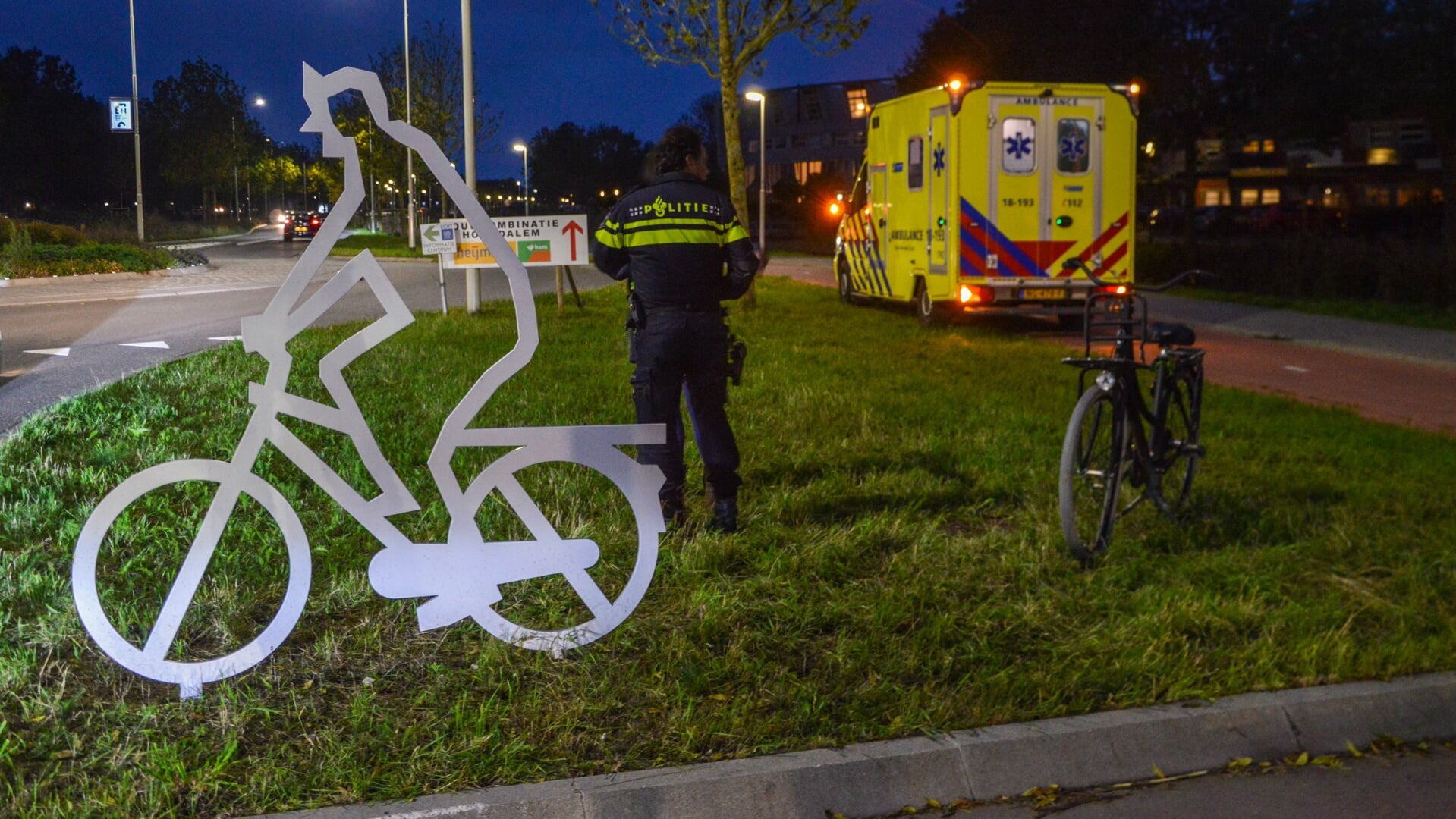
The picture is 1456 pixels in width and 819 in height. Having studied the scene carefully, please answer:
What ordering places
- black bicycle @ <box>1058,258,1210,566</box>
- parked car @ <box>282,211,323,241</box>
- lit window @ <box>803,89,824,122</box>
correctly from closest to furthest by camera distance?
black bicycle @ <box>1058,258,1210,566</box> < parked car @ <box>282,211,323,241</box> < lit window @ <box>803,89,824,122</box>

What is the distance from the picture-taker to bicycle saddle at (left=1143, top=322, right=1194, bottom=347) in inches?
237

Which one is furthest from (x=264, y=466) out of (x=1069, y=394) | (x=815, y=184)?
(x=815, y=184)

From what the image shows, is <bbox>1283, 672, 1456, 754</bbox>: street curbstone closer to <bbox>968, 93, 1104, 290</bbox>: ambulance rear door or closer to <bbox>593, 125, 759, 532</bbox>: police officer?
<bbox>593, 125, 759, 532</bbox>: police officer

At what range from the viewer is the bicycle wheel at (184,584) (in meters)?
4.10

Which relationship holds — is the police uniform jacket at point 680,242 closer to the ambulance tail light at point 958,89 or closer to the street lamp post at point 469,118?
the street lamp post at point 469,118

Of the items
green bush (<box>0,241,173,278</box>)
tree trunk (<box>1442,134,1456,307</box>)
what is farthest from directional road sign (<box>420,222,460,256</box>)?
tree trunk (<box>1442,134,1456,307</box>)

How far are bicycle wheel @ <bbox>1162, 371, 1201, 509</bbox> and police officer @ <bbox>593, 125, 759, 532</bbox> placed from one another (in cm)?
200

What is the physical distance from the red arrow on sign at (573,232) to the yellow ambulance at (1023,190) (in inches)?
164

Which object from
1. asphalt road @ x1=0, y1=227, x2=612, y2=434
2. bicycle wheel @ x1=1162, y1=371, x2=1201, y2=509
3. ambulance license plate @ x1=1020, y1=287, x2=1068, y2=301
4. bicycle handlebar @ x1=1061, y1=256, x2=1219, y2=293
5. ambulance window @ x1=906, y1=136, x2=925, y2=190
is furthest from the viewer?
ambulance window @ x1=906, y1=136, x2=925, y2=190

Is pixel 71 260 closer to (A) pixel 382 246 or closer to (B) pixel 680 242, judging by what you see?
(A) pixel 382 246

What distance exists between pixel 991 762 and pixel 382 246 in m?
40.7

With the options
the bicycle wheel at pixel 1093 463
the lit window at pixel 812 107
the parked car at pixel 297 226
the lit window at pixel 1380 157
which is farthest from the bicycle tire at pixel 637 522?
the lit window at pixel 812 107

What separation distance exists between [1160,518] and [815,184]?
6493 cm

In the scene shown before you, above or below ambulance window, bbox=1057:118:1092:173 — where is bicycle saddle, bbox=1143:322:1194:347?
below
